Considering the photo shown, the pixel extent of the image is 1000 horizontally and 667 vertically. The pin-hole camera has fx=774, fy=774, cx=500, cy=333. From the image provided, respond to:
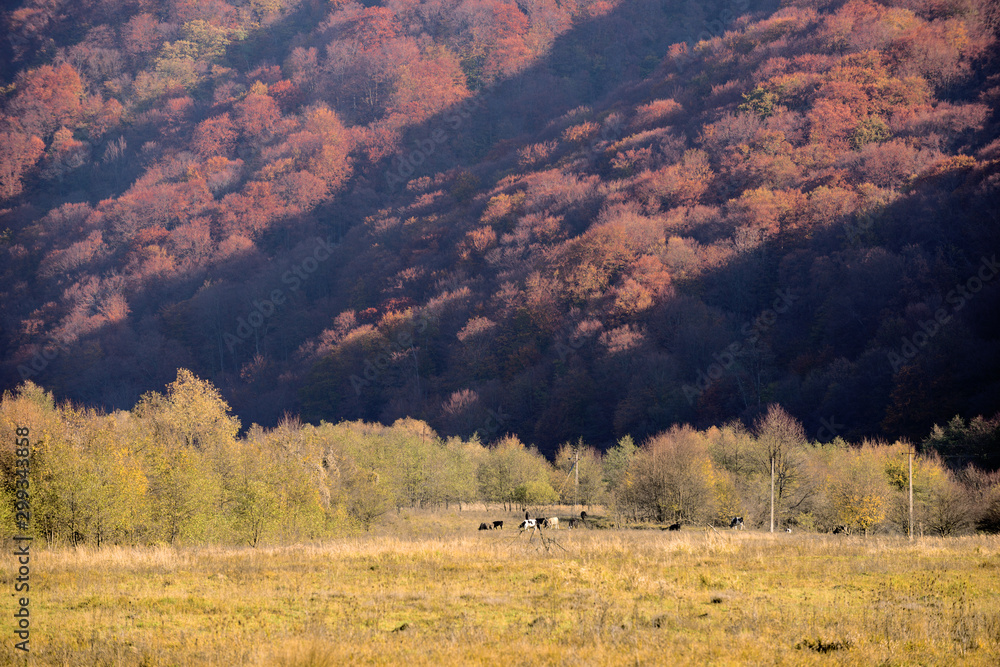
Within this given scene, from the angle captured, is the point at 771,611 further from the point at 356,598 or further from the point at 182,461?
the point at 182,461

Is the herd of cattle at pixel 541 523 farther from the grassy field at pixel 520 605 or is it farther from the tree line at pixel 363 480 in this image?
the grassy field at pixel 520 605

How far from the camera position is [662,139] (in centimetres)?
14600

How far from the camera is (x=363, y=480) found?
54094 mm

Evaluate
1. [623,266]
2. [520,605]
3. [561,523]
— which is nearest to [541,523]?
[561,523]

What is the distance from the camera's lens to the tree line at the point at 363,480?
34781 mm

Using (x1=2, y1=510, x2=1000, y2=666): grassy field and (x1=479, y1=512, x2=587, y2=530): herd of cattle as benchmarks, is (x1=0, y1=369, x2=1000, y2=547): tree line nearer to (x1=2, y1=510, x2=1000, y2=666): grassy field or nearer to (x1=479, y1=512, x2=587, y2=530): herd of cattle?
(x1=479, y1=512, x2=587, y2=530): herd of cattle

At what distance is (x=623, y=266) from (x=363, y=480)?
219 feet

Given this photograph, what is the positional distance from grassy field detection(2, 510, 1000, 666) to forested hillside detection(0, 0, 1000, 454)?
5098 cm

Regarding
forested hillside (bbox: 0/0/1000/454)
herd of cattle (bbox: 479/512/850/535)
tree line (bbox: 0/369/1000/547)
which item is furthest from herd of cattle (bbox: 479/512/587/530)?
forested hillside (bbox: 0/0/1000/454)

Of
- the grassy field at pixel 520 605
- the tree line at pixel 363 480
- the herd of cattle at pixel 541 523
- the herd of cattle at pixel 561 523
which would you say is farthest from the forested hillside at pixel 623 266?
the grassy field at pixel 520 605

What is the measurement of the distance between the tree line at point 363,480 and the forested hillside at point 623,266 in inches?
671

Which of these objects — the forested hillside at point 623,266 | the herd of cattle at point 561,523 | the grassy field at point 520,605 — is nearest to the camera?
the grassy field at point 520,605

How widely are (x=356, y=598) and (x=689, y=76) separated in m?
177

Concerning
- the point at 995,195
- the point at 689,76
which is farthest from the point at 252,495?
the point at 689,76
